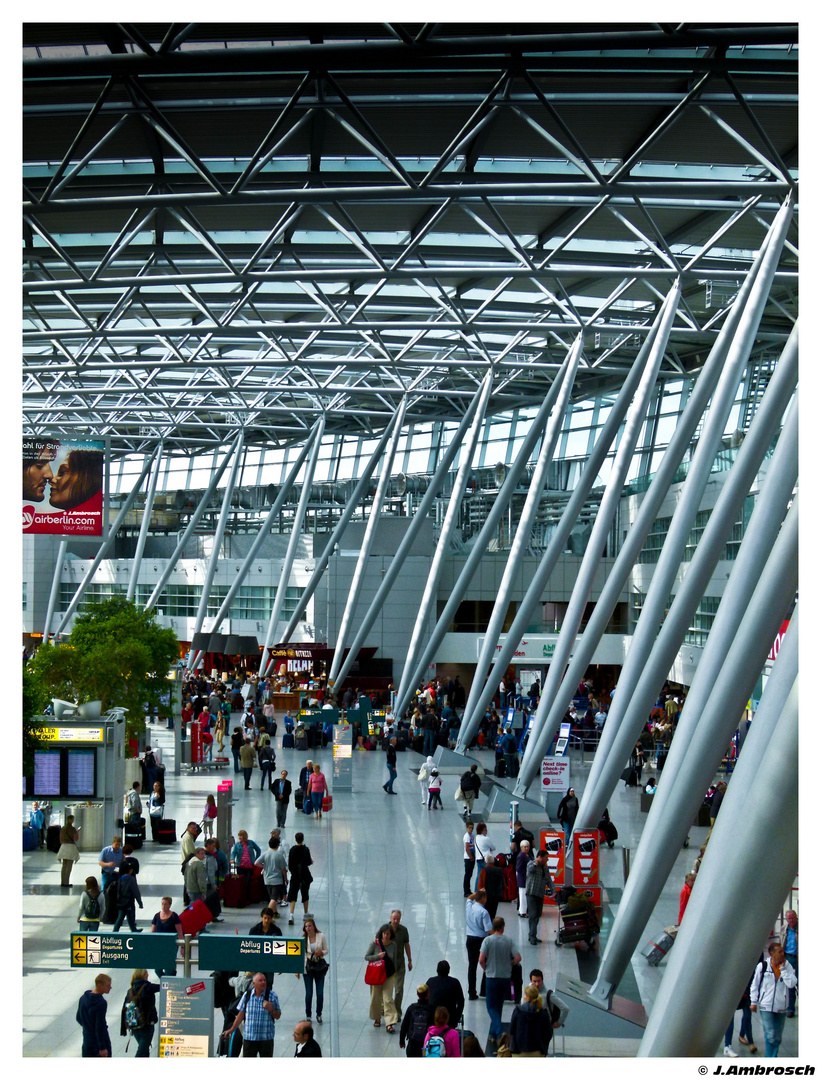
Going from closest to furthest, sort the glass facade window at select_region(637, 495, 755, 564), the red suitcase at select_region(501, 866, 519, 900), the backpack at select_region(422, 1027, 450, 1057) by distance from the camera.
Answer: the backpack at select_region(422, 1027, 450, 1057), the red suitcase at select_region(501, 866, 519, 900), the glass facade window at select_region(637, 495, 755, 564)

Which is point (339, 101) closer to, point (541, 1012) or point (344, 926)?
point (344, 926)

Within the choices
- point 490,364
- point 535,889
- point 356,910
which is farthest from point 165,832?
point 490,364

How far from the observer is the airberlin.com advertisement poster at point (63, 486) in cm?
2216

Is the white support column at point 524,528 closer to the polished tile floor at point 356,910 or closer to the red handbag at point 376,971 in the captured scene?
the polished tile floor at point 356,910

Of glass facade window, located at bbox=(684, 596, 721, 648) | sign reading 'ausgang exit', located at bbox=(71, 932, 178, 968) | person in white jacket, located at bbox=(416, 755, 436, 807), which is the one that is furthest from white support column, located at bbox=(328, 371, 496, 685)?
sign reading 'ausgang exit', located at bbox=(71, 932, 178, 968)

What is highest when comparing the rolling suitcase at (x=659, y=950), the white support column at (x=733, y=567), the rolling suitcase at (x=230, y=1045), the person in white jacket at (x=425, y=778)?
the white support column at (x=733, y=567)

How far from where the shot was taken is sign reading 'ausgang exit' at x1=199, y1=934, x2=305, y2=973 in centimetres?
1005

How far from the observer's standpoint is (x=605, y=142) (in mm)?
20406

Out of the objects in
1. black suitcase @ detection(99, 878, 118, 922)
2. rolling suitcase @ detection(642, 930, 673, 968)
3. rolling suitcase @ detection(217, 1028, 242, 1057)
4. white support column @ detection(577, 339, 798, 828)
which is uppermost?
white support column @ detection(577, 339, 798, 828)

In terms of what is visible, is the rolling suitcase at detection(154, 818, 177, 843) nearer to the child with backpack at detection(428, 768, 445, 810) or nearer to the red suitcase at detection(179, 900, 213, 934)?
the child with backpack at detection(428, 768, 445, 810)

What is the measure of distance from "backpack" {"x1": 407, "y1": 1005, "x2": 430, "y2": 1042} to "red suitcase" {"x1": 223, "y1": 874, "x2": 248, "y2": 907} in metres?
7.30

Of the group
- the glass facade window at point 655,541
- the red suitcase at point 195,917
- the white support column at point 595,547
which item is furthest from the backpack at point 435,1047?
the glass facade window at point 655,541

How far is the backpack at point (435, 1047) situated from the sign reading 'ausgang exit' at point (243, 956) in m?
1.29
